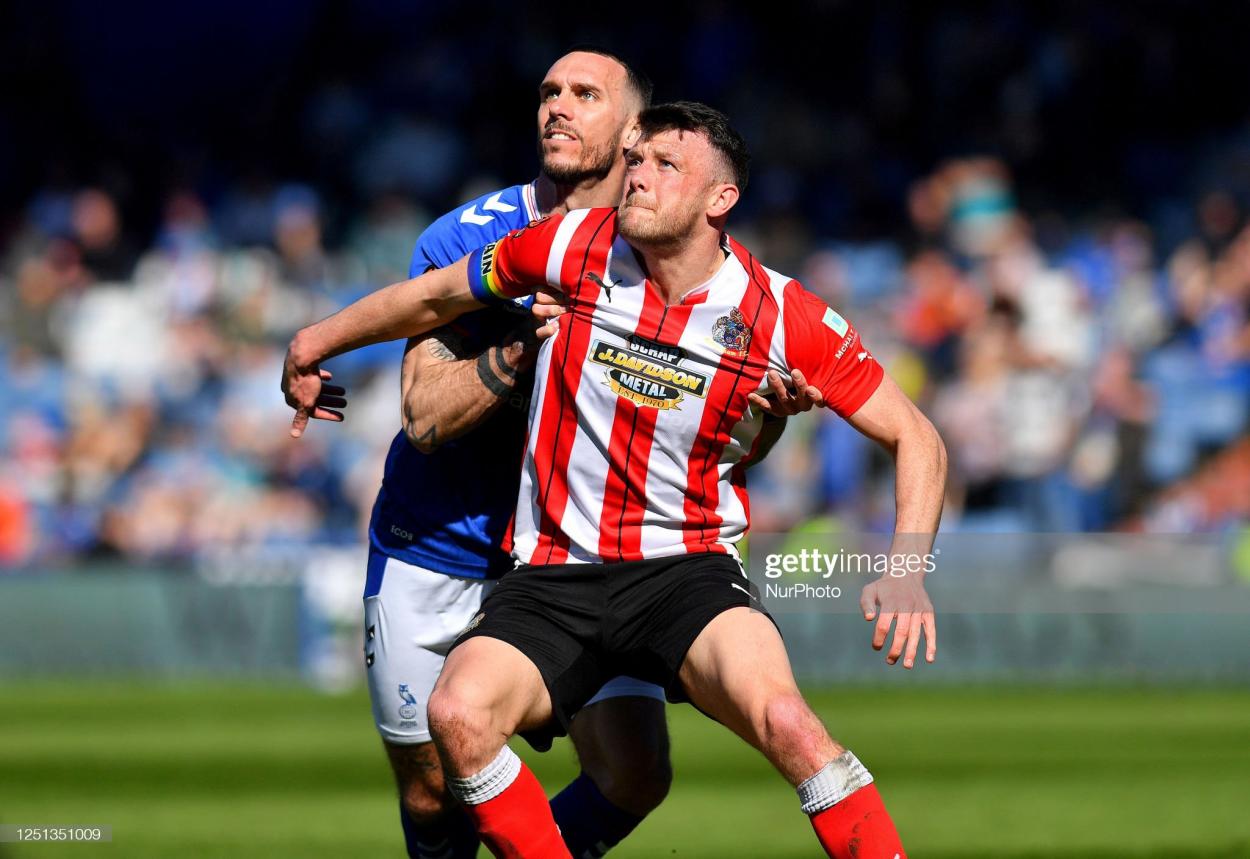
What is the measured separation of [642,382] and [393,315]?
2.91ft

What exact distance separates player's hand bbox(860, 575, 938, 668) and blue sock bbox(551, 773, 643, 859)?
1466 millimetres

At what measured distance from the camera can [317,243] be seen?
1891 centimetres

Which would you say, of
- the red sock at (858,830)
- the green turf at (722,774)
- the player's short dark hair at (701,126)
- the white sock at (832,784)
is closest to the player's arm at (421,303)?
the player's short dark hair at (701,126)

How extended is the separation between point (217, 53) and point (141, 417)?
21.2ft

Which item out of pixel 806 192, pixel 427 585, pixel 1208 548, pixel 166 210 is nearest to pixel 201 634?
pixel 166 210

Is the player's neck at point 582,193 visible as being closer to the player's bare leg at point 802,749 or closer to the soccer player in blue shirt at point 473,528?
the soccer player in blue shirt at point 473,528

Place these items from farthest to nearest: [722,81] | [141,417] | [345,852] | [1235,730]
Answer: [722,81], [141,417], [1235,730], [345,852]

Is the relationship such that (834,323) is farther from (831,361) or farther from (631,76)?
(631,76)

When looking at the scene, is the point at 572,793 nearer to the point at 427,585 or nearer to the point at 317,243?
the point at 427,585

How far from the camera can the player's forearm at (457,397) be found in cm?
599

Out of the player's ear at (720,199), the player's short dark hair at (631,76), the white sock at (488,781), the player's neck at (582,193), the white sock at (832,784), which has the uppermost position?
the player's short dark hair at (631,76)

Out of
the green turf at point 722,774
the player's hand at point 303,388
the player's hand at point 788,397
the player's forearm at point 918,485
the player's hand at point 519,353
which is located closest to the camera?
the player's forearm at point 918,485

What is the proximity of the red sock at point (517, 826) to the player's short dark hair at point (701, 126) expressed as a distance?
78.1 inches

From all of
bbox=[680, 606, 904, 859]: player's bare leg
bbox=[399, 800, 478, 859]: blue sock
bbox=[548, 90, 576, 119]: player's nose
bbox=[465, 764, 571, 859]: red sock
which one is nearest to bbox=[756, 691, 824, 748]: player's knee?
bbox=[680, 606, 904, 859]: player's bare leg
